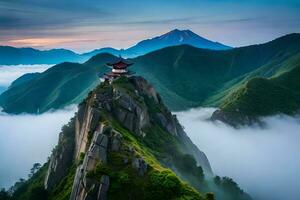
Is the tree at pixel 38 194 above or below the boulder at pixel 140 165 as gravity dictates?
below

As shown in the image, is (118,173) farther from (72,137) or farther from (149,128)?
(72,137)

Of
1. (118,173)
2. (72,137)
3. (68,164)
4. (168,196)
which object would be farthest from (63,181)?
(168,196)

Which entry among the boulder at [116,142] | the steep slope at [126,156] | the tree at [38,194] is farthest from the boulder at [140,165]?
the tree at [38,194]

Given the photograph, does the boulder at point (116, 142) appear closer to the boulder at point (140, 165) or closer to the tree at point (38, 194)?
the boulder at point (140, 165)

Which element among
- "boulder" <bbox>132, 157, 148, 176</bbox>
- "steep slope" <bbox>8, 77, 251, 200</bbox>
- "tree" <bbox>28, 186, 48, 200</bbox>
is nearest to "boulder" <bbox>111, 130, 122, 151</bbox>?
"steep slope" <bbox>8, 77, 251, 200</bbox>

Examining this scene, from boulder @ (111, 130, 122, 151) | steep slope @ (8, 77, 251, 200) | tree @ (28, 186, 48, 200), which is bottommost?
tree @ (28, 186, 48, 200)

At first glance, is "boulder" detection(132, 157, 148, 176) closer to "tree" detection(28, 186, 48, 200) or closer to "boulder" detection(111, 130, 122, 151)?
"boulder" detection(111, 130, 122, 151)

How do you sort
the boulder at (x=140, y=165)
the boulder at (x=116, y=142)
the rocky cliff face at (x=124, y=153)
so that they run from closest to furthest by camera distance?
1. the rocky cliff face at (x=124, y=153)
2. the boulder at (x=140, y=165)
3. the boulder at (x=116, y=142)

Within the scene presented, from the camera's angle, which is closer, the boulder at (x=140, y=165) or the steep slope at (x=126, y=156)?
the steep slope at (x=126, y=156)

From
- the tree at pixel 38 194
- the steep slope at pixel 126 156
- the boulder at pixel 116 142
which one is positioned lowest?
the tree at pixel 38 194

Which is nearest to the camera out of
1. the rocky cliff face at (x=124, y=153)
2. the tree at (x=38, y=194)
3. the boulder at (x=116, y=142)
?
the rocky cliff face at (x=124, y=153)
